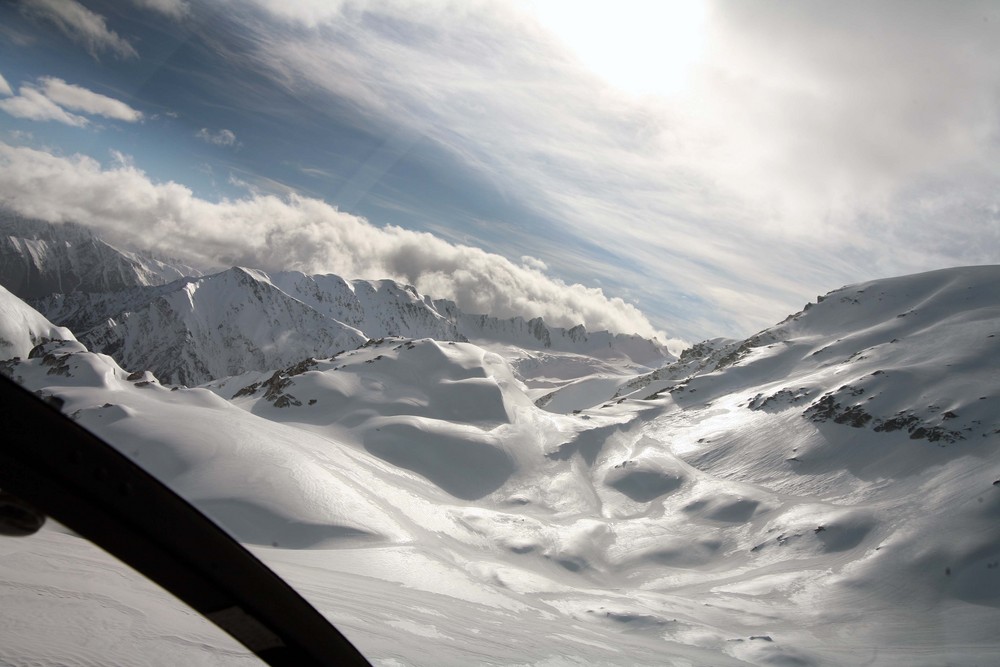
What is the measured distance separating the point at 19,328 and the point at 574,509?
124251 millimetres

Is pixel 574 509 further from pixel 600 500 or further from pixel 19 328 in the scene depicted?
pixel 19 328

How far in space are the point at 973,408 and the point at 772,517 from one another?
2229cm

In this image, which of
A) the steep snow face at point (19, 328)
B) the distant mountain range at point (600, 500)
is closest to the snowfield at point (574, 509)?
the distant mountain range at point (600, 500)

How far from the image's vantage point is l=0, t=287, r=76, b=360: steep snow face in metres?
94.8

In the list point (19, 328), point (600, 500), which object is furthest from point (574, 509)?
point (19, 328)

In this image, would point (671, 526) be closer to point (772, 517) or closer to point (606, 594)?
point (772, 517)

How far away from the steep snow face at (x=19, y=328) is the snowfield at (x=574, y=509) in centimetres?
4040

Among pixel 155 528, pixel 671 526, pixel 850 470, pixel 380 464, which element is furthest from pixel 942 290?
pixel 155 528

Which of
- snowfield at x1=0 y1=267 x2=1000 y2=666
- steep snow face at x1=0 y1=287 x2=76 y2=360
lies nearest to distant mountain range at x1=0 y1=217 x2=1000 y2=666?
snowfield at x1=0 y1=267 x2=1000 y2=666

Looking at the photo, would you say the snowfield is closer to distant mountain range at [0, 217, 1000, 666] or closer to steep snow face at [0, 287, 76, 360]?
distant mountain range at [0, 217, 1000, 666]

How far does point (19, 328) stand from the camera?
A: 120 m

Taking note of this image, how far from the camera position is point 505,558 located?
3278cm

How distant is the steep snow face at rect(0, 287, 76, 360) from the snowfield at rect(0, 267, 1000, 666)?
133 feet

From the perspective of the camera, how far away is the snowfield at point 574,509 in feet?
23.0
